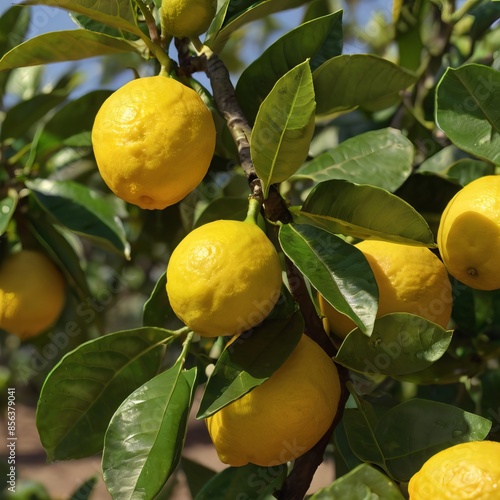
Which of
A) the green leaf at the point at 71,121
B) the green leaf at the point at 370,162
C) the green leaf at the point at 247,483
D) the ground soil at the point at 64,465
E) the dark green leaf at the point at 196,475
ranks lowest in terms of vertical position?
the ground soil at the point at 64,465

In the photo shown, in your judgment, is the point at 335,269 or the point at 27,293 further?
the point at 27,293

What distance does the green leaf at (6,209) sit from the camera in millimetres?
1192

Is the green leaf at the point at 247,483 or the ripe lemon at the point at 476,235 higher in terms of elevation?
the ripe lemon at the point at 476,235

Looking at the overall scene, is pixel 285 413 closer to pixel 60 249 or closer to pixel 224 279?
pixel 224 279

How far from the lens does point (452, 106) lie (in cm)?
93

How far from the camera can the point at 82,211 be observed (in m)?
1.30

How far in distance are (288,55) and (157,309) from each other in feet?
1.29

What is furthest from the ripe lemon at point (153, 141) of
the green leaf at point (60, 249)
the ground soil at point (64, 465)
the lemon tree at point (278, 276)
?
the ground soil at point (64, 465)

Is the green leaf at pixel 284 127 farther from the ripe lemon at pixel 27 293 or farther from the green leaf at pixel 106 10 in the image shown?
the ripe lemon at pixel 27 293

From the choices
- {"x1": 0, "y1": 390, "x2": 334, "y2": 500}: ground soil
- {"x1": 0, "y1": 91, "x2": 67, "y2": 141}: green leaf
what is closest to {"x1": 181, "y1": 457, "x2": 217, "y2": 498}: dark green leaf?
{"x1": 0, "y1": 91, "x2": 67, "y2": 141}: green leaf

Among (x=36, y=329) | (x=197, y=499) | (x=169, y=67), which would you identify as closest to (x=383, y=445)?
(x=197, y=499)

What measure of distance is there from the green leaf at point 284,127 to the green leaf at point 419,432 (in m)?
0.30

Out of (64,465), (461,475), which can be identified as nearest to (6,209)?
(461,475)

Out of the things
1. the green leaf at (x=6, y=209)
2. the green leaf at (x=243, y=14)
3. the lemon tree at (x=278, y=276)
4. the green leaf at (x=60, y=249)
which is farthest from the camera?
the green leaf at (x=60, y=249)
